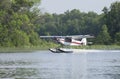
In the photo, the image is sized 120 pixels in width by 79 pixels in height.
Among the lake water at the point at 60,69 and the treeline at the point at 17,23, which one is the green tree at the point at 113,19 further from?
the lake water at the point at 60,69

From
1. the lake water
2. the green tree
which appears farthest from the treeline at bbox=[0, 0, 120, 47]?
the lake water

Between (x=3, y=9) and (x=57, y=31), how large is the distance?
67649 millimetres

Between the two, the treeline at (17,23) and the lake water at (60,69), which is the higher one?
the treeline at (17,23)

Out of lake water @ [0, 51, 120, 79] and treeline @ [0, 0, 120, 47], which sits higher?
treeline @ [0, 0, 120, 47]

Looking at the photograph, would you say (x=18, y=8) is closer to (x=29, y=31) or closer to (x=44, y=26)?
(x=29, y=31)

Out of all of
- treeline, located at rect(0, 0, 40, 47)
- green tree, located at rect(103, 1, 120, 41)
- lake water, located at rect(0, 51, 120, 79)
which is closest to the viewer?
lake water, located at rect(0, 51, 120, 79)

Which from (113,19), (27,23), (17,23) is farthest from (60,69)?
(113,19)

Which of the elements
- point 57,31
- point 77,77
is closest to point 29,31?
point 57,31

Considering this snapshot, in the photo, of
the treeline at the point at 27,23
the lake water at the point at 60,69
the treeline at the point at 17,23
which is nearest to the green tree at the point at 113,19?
the treeline at the point at 27,23

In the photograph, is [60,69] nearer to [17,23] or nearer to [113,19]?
[17,23]

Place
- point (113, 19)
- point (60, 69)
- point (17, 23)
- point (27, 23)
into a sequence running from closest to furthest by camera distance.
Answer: point (60, 69)
point (17, 23)
point (27, 23)
point (113, 19)

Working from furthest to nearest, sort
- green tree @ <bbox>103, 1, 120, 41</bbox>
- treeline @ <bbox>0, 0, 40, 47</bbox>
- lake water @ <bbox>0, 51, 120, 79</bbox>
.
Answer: green tree @ <bbox>103, 1, 120, 41</bbox> → treeline @ <bbox>0, 0, 40, 47</bbox> → lake water @ <bbox>0, 51, 120, 79</bbox>

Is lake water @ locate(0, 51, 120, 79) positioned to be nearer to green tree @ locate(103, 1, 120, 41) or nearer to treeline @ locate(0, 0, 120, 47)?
treeline @ locate(0, 0, 120, 47)

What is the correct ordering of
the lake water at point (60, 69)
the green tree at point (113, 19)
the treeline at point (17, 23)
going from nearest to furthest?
1. the lake water at point (60, 69)
2. the treeline at point (17, 23)
3. the green tree at point (113, 19)
